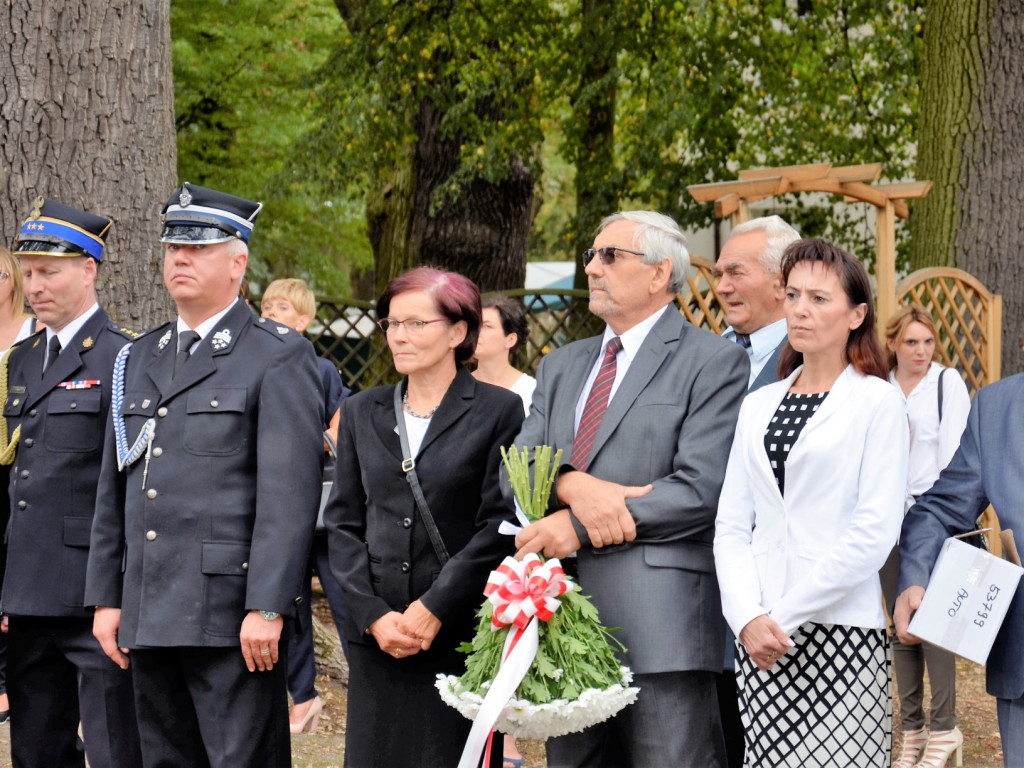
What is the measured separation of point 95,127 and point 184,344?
201 cm

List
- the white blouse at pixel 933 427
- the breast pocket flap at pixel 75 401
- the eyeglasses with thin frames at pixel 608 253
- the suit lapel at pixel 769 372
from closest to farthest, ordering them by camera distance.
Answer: the eyeglasses with thin frames at pixel 608 253, the suit lapel at pixel 769 372, the breast pocket flap at pixel 75 401, the white blouse at pixel 933 427

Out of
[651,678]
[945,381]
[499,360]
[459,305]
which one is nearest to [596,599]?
[651,678]

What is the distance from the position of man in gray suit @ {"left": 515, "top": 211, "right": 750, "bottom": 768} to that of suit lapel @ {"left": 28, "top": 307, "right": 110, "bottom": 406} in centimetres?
151

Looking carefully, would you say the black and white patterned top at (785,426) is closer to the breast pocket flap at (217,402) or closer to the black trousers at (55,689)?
the breast pocket flap at (217,402)

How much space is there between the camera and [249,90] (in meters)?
12.2

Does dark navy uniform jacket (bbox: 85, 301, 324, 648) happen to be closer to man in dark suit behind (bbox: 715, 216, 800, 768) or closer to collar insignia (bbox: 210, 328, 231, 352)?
collar insignia (bbox: 210, 328, 231, 352)

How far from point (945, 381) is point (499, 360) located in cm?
209

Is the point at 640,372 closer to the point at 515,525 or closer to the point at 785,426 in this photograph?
the point at 785,426

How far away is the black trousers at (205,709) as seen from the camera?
3.26m

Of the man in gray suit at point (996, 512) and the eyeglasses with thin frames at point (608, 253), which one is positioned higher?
the eyeglasses with thin frames at point (608, 253)

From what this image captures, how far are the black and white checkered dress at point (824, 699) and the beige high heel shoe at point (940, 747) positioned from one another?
2345mm

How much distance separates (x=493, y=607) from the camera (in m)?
2.94

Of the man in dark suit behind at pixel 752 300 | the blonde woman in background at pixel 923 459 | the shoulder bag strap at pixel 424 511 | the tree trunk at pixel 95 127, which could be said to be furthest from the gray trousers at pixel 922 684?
the tree trunk at pixel 95 127

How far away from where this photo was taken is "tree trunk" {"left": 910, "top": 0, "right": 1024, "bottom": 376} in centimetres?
789
